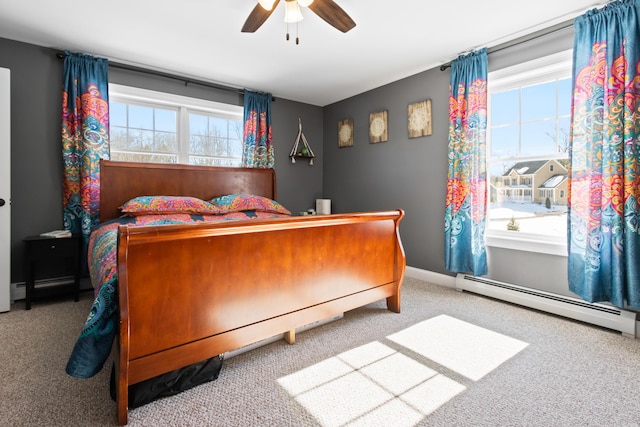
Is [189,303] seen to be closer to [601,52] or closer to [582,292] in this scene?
[582,292]

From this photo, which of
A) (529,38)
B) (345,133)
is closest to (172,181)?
(345,133)

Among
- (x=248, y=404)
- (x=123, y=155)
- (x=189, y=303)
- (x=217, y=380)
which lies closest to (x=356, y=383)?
(x=248, y=404)

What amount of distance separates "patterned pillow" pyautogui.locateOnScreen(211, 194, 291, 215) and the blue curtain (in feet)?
4.01

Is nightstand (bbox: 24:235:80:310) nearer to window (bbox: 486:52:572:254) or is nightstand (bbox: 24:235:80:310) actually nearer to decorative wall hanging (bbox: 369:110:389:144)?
decorative wall hanging (bbox: 369:110:389:144)

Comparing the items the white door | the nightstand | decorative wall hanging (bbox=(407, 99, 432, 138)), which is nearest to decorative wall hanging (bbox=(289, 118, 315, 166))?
decorative wall hanging (bbox=(407, 99, 432, 138))

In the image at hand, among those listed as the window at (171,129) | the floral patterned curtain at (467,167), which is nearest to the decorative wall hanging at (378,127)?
the floral patterned curtain at (467,167)

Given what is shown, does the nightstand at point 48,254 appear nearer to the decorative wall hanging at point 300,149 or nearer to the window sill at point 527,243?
the decorative wall hanging at point 300,149

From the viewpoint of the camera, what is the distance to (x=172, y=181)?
3697 millimetres

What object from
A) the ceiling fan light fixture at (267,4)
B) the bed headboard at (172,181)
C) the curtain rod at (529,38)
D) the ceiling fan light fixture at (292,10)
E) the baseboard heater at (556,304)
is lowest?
the baseboard heater at (556,304)

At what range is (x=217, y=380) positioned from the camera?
5.65ft

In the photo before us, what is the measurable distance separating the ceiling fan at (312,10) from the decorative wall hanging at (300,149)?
2.38 metres

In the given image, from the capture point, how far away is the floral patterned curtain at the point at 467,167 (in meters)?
3.06

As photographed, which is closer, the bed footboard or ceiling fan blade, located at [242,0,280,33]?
the bed footboard

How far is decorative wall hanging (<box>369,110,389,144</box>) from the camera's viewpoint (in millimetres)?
4109
